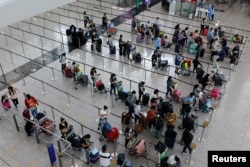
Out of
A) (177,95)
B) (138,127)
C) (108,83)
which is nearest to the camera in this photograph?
(138,127)

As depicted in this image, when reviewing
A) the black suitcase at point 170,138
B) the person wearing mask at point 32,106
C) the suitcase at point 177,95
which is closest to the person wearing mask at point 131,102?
the black suitcase at point 170,138

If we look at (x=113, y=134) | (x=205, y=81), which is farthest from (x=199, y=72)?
(x=113, y=134)

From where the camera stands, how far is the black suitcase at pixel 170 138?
10180mm

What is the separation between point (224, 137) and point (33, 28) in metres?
16.6

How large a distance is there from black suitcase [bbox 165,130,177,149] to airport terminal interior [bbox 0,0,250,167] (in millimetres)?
227

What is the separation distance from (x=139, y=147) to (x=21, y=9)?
275 inches

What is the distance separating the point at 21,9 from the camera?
15.0 feet

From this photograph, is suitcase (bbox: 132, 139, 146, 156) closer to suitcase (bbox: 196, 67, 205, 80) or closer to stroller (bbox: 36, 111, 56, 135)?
stroller (bbox: 36, 111, 56, 135)

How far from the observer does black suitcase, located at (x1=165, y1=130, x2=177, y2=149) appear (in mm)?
10180

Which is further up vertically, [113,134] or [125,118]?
[113,134]

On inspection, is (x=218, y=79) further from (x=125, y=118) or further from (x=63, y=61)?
(x=63, y=61)

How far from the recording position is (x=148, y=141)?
11.0 metres

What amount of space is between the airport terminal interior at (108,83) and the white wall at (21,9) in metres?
0.95

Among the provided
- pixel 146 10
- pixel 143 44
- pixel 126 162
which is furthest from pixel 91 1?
pixel 126 162
